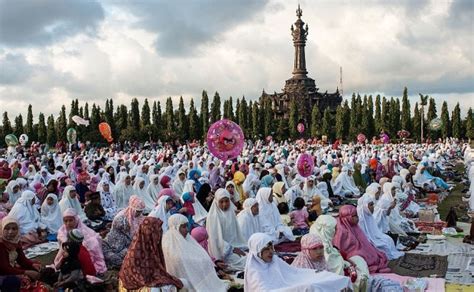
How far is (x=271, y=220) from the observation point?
8.59m

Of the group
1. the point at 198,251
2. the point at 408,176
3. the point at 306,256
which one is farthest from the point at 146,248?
the point at 408,176

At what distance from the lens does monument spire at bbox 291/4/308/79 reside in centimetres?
6612

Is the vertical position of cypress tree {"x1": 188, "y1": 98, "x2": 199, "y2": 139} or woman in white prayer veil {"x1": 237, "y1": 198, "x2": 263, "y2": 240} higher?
cypress tree {"x1": 188, "y1": 98, "x2": 199, "y2": 139}

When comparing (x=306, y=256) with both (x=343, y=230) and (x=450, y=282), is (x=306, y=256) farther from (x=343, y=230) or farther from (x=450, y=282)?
(x=450, y=282)

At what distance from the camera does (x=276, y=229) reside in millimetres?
8562

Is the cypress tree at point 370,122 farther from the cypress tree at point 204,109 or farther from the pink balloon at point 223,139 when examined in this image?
the pink balloon at point 223,139

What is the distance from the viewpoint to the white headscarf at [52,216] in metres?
9.14

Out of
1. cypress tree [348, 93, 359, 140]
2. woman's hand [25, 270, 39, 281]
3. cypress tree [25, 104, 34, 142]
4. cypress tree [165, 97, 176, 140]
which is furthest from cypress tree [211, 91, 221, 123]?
woman's hand [25, 270, 39, 281]

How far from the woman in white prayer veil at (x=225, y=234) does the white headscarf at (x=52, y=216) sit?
3.24 metres

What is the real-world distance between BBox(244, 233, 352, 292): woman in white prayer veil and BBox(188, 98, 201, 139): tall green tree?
41.6m

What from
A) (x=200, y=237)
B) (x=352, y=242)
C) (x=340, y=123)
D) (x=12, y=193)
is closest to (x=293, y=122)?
(x=340, y=123)

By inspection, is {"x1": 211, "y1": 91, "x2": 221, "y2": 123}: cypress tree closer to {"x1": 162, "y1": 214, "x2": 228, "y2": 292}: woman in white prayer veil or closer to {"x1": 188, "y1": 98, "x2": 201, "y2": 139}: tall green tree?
{"x1": 188, "y1": 98, "x2": 201, "y2": 139}: tall green tree

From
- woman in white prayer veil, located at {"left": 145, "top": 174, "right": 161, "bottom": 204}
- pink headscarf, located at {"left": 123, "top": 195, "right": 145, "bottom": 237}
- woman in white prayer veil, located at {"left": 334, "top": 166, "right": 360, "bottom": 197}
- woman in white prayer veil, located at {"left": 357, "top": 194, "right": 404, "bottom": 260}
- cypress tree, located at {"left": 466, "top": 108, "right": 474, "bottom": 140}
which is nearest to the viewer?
pink headscarf, located at {"left": 123, "top": 195, "right": 145, "bottom": 237}

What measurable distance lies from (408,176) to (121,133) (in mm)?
31153
